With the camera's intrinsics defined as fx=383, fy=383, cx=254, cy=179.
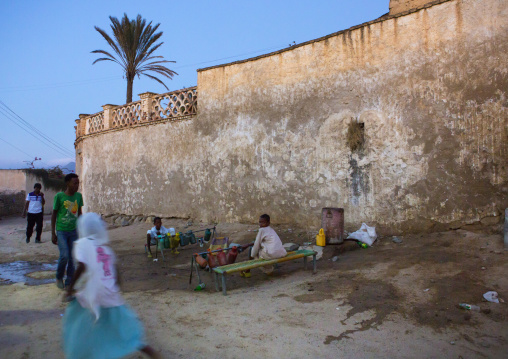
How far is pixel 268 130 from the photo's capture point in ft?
33.2

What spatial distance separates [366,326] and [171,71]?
17.2 m

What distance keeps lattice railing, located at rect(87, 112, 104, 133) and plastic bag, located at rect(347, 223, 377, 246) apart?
11691 mm

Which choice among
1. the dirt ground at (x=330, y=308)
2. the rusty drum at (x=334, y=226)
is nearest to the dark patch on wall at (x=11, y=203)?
the dirt ground at (x=330, y=308)

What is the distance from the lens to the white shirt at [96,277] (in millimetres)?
2980

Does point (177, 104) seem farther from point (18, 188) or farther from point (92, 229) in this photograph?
point (18, 188)

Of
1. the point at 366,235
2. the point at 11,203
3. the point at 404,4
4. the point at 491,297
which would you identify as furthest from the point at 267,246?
the point at 11,203

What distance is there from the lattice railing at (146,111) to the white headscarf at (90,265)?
29.7 feet

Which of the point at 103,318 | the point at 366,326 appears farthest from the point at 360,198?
the point at 103,318

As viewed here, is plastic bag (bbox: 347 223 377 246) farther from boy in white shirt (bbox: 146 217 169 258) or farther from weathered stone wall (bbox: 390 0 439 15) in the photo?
weathered stone wall (bbox: 390 0 439 15)

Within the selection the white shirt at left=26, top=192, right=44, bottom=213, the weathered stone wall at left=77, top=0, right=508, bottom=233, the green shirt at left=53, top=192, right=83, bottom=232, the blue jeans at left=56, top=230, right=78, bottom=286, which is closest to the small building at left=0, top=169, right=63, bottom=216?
the white shirt at left=26, top=192, right=44, bottom=213

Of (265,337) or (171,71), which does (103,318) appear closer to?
(265,337)

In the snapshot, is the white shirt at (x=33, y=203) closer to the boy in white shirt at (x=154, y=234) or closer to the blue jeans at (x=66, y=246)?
the boy in white shirt at (x=154, y=234)

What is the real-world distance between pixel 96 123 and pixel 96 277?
47.2 ft

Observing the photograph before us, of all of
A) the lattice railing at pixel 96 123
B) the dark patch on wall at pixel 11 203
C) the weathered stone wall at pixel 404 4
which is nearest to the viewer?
the weathered stone wall at pixel 404 4
